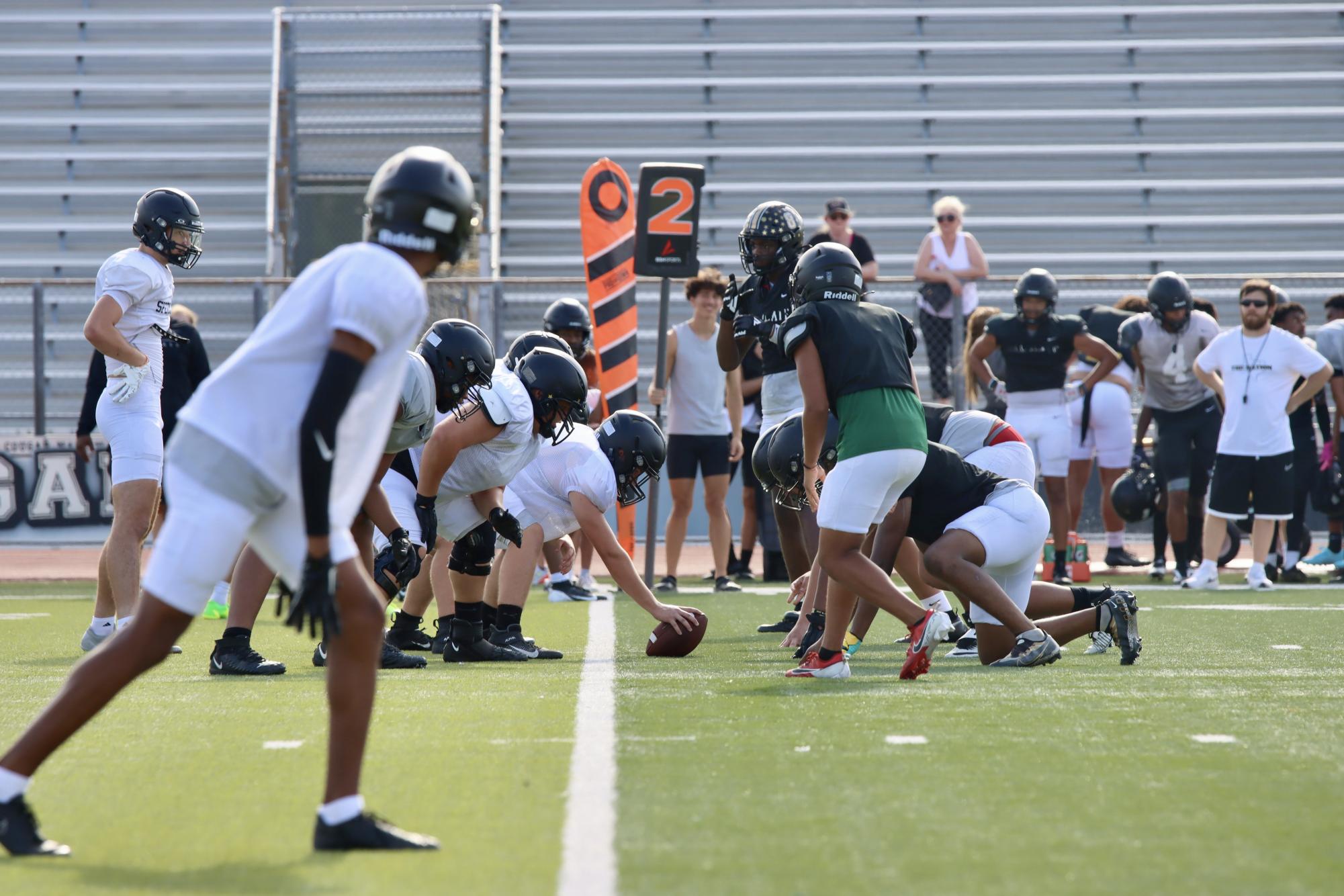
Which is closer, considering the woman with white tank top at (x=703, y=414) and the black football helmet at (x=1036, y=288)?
the black football helmet at (x=1036, y=288)

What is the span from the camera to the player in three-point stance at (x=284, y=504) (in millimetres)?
3160

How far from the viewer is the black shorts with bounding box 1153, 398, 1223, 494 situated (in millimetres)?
11367

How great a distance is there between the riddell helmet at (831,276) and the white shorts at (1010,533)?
1053 millimetres

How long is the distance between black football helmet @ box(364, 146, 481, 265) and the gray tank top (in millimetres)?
7340

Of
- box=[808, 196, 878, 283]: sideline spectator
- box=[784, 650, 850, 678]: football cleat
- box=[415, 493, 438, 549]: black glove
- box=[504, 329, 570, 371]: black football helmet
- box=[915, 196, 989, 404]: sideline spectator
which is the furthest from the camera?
box=[915, 196, 989, 404]: sideline spectator

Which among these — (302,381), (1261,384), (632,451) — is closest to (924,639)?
(632,451)

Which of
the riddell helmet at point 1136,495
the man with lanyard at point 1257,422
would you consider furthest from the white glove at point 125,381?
the riddell helmet at point 1136,495

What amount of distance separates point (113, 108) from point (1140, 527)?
12381 millimetres

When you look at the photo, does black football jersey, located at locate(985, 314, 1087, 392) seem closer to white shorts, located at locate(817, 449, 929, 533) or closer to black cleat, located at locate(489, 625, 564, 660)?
black cleat, located at locate(489, 625, 564, 660)

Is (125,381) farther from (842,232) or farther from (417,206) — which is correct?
(842,232)

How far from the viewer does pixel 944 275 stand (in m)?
13.2

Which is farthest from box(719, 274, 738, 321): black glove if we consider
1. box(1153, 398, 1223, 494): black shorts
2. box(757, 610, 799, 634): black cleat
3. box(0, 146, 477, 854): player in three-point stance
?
box(1153, 398, 1223, 494): black shorts

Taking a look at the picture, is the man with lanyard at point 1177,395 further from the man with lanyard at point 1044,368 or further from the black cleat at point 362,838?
the black cleat at point 362,838

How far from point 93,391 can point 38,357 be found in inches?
222
